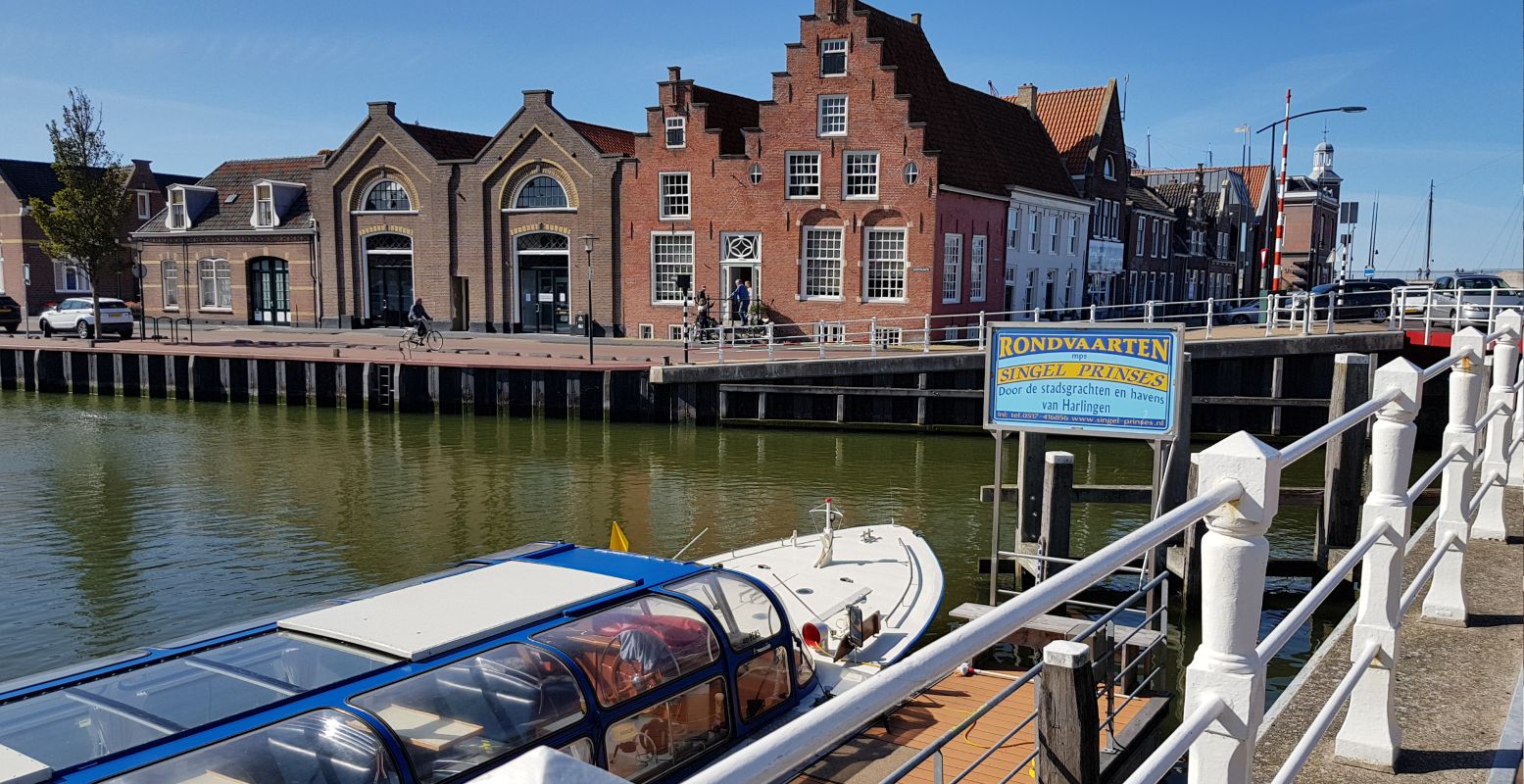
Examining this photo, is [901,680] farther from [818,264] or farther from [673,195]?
[673,195]

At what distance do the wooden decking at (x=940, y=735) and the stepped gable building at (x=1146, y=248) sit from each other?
44.3m

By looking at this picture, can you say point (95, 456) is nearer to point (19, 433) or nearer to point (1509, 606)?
point (19, 433)

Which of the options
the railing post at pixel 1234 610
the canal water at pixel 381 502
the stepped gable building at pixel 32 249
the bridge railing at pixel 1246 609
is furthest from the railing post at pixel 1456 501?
the stepped gable building at pixel 32 249

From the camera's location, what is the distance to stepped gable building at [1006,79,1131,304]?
45.8 meters

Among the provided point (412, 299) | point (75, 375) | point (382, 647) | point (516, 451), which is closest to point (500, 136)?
point (412, 299)

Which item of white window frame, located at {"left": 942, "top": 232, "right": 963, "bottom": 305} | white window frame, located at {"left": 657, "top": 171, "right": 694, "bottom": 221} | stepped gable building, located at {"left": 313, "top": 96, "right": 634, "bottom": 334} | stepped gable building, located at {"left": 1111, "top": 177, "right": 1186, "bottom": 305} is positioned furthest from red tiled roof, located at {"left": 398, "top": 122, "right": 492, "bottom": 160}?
stepped gable building, located at {"left": 1111, "top": 177, "right": 1186, "bottom": 305}

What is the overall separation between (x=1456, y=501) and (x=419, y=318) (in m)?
36.4

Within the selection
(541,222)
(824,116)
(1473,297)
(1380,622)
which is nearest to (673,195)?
(541,222)

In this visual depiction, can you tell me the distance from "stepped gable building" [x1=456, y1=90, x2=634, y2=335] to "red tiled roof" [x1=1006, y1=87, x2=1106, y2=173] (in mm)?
18866

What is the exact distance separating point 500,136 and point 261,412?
1497 cm

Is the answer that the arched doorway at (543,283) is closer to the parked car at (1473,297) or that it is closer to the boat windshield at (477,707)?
the parked car at (1473,297)

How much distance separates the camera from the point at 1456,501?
512cm

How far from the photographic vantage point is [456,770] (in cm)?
567

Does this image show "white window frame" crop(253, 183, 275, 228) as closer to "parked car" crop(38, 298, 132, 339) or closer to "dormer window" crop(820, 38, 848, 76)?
"parked car" crop(38, 298, 132, 339)
